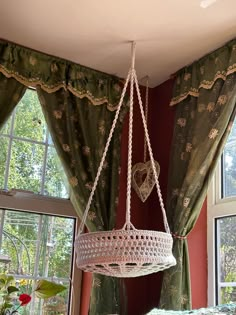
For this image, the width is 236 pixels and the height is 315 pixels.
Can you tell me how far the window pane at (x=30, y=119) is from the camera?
303 centimetres

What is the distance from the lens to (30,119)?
3.07m

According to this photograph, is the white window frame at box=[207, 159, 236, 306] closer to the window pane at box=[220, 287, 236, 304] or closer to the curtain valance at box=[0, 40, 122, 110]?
the window pane at box=[220, 287, 236, 304]

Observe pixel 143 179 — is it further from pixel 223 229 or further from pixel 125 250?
pixel 125 250

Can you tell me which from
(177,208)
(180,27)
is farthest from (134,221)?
(180,27)

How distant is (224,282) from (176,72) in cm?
132

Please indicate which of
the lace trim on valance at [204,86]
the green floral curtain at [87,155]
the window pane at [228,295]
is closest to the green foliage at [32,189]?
the green floral curtain at [87,155]

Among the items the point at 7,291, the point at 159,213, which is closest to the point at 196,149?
the point at 159,213

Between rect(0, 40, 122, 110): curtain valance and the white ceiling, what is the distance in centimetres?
5

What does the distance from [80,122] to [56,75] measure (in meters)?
0.33

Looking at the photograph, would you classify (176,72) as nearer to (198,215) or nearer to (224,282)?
(198,215)

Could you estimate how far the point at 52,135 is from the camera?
9.57ft

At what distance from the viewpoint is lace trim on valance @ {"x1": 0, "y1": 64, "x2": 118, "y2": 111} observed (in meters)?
2.85

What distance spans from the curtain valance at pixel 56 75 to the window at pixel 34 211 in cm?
20

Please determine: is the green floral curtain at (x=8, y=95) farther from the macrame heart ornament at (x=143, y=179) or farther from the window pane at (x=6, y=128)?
the macrame heart ornament at (x=143, y=179)
